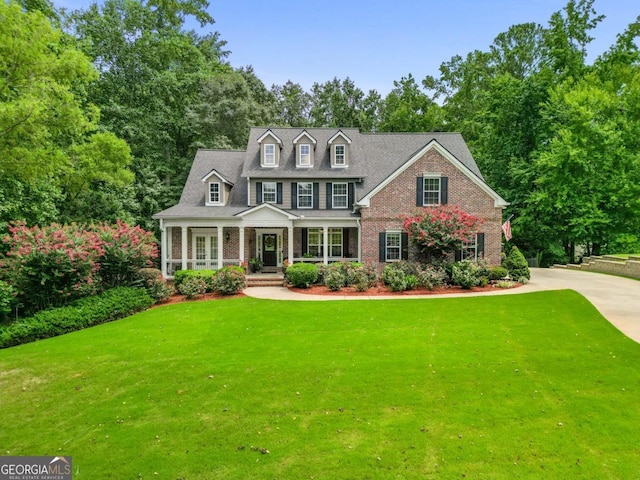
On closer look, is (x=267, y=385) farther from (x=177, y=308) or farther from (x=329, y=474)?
(x=177, y=308)

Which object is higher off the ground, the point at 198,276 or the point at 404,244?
the point at 404,244

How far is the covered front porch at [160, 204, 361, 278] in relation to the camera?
66.2 feet

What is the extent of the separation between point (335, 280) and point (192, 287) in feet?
21.5

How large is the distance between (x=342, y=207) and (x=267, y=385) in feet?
52.3

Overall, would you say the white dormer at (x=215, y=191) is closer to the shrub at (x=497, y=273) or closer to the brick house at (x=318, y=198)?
the brick house at (x=318, y=198)

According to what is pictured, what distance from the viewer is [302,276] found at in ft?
57.5

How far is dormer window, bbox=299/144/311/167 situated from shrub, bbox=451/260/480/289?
10.7 m

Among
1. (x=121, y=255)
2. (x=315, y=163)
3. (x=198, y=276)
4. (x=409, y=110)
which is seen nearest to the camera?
(x=121, y=255)

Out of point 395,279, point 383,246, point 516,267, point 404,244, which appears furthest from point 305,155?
point 516,267

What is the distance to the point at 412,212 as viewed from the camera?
19.5 metres

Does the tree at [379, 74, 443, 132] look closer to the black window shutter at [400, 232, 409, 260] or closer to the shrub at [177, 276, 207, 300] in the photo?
the black window shutter at [400, 232, 409, 260]

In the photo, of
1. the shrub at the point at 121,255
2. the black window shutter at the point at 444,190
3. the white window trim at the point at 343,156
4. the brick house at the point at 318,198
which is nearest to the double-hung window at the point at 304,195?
the brick house at the point at 318,198

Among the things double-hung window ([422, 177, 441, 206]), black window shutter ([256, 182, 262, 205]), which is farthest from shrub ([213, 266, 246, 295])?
double-hung window ([422, 177, 441, 206])

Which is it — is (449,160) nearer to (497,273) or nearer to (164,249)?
(497,273)
